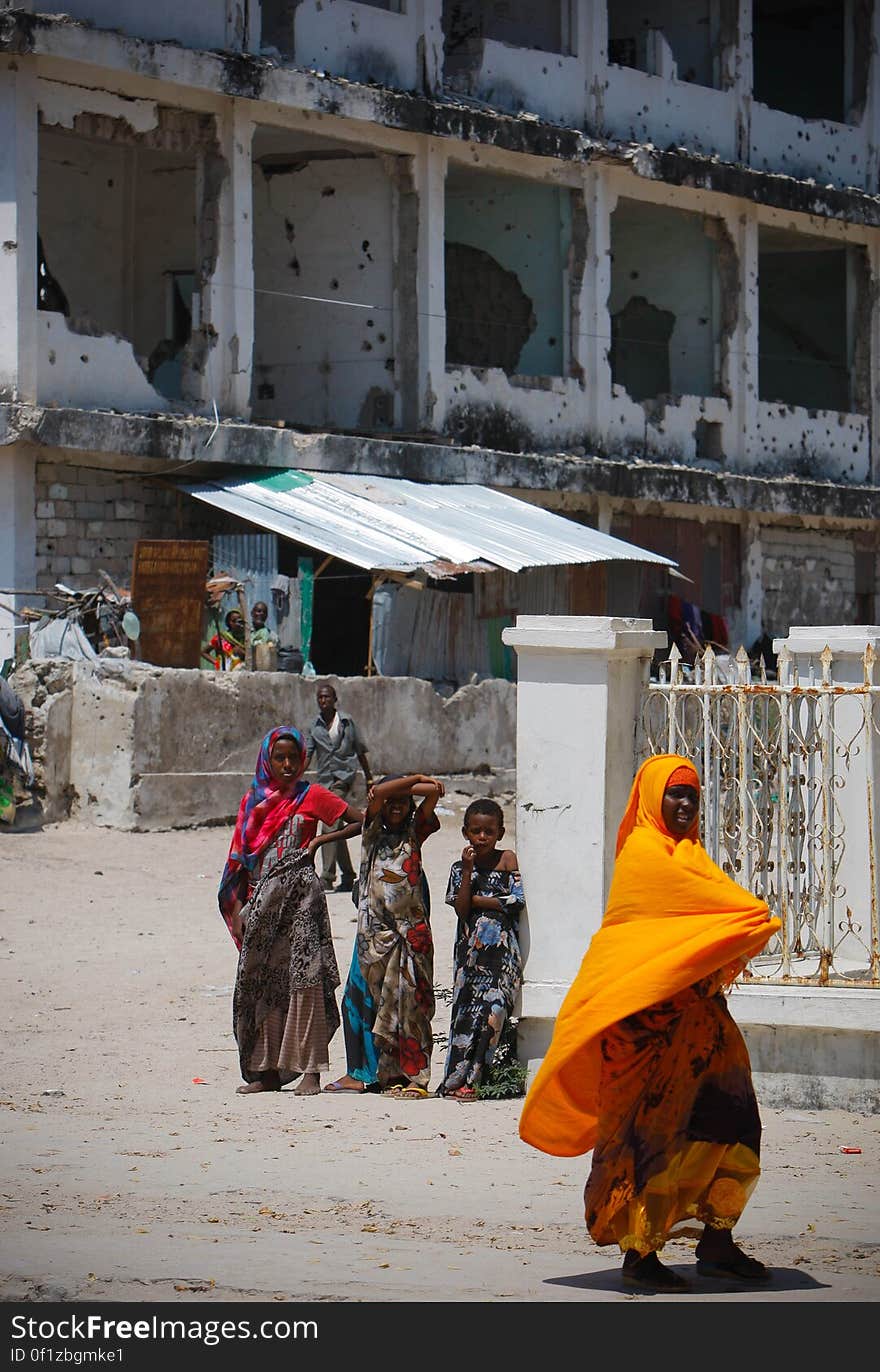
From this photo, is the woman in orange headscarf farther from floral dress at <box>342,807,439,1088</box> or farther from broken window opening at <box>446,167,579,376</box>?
broken window opening at <box>446,167,579,376</box>

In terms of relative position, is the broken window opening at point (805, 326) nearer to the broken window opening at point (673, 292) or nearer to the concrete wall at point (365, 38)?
the broken window opening at point (673, 292)

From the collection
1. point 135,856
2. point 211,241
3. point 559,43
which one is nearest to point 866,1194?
point 135,856

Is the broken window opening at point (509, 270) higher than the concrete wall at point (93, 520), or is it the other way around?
the broken window opening at point (509, 270)

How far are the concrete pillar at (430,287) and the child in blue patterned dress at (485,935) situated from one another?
13.4m

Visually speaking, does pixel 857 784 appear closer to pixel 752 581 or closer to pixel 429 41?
pixel 429 41

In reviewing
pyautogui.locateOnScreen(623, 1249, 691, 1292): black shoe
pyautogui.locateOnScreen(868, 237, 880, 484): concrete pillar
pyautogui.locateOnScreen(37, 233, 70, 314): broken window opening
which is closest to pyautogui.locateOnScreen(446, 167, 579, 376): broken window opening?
pyautogui.locateOnScreen(37, 233, 70, 314): broken window opening

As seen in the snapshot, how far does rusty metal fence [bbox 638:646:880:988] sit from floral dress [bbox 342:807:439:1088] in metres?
1.00

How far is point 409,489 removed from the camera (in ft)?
65.8

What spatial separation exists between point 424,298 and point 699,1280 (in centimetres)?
1674

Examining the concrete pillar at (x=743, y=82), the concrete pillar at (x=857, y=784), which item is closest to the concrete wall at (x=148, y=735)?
the concrete pillar at (x=857, y=784)

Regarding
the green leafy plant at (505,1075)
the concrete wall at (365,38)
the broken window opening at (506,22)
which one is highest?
the broken window opening at (506,22)

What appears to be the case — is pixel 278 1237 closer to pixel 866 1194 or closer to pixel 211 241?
pixel 866 1194

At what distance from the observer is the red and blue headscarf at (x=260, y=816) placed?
824 cm

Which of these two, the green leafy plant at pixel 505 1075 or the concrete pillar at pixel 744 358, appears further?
the concrete pillar at pixel 744 358
